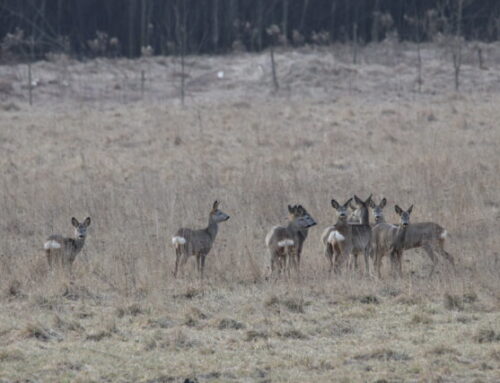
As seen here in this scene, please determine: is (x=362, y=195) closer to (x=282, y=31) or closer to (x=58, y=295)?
(x=58, y=295)

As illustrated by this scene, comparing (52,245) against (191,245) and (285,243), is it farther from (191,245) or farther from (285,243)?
(285,243)

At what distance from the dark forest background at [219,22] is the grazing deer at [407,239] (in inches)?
1505

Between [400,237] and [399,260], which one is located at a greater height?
[400,237]

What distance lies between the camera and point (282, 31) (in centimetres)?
5584

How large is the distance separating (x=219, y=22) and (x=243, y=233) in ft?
139

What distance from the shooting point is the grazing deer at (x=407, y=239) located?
46.0 ft

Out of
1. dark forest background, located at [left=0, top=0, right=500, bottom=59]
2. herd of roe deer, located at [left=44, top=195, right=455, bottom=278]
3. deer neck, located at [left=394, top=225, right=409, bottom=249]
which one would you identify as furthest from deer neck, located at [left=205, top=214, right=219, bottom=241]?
dark forest background, located at [left=0, top=0, right=500, bottom=59]

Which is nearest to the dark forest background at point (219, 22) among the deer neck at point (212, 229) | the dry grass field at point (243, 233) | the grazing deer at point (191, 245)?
the dry grass field at point (243, 233)

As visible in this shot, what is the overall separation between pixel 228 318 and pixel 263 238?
222 inches

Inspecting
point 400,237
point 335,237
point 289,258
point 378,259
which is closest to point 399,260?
point 378,259

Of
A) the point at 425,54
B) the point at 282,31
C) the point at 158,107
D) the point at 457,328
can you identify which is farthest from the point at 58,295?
the point at 282,31

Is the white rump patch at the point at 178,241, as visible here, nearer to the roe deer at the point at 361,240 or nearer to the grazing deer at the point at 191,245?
the grazing deer at the point at 191,245

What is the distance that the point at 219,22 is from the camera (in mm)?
56469

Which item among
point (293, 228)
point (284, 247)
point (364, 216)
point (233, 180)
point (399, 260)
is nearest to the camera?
point (399, 260)
